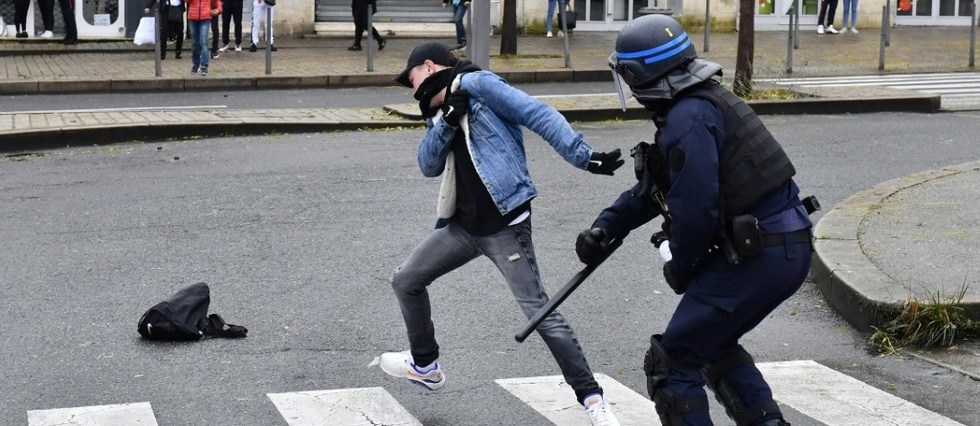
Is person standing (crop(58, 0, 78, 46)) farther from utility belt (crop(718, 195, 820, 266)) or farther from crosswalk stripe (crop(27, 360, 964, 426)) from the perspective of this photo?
utility belt (crop(718, 195, 820, 266))

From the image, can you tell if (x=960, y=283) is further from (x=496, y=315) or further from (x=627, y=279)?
(x=496, y=315)

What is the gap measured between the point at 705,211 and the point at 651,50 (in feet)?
1.91

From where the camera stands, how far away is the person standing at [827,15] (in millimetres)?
28703

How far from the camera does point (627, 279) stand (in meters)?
8.20

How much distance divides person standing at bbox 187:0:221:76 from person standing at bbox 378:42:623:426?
580 inches

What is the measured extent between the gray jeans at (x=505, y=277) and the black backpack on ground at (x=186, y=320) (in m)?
1.44

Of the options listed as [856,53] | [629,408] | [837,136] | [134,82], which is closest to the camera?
[629,408]

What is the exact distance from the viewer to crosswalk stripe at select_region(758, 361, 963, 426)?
220 inches

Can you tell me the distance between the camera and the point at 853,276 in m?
7.41

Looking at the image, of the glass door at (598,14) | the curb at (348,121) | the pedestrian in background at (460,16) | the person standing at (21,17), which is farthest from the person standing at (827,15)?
the person standing at (21,17)

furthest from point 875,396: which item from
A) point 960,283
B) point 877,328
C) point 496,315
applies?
point 496,315

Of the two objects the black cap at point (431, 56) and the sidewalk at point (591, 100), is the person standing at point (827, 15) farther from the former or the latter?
the black cap at point (431, 56)

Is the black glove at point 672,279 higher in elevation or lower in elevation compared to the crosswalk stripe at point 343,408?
higher

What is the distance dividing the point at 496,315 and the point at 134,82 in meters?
12.9
